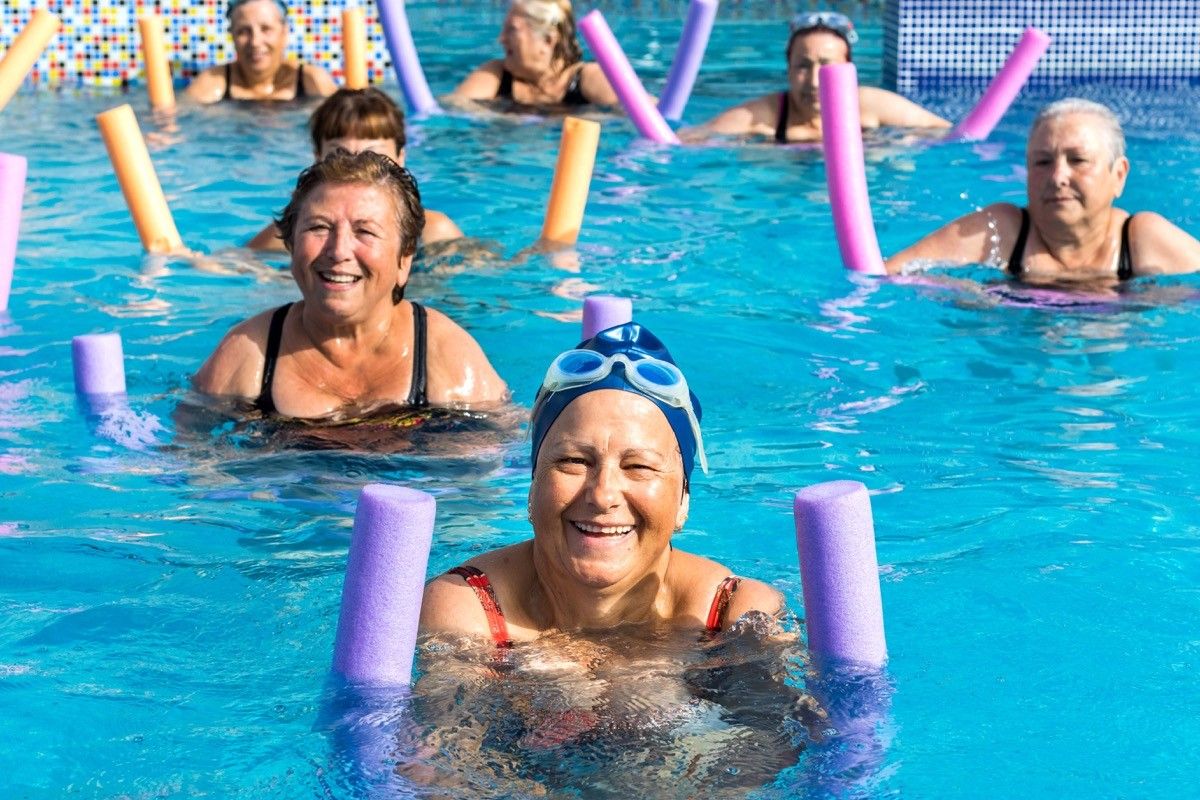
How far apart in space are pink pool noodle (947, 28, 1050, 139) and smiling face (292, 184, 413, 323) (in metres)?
6.06

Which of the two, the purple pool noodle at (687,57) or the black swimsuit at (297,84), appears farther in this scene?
the black swimsuit at (297,84)

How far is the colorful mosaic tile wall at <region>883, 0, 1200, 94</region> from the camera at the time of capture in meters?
14.9

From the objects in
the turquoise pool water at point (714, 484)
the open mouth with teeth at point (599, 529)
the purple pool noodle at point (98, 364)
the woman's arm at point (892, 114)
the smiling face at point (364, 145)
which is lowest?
the turquoise pool water at point (714, 484)

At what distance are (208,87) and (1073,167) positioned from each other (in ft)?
26.3

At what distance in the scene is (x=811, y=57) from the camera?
11.6 m

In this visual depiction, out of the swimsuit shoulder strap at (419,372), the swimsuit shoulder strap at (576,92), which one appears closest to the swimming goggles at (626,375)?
the swimsuit shoulder strap at (419,372)

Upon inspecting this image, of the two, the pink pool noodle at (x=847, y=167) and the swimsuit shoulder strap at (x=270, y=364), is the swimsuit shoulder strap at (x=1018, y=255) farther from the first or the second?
the swimsuit shoulder strap at (x=270, y=364)

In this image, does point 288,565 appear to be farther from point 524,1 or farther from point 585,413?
point 524,1

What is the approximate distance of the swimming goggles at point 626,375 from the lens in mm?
3793

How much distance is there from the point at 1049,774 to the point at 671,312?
4.45 meters

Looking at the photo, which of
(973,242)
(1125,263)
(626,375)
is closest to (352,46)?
(973,242)

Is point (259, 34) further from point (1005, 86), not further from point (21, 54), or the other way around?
point (1005, 86)

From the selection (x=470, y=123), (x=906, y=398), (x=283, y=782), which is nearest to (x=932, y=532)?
(x=906, y=398)

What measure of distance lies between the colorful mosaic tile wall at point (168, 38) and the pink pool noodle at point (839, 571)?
500 inches
